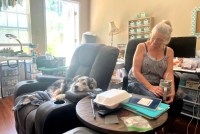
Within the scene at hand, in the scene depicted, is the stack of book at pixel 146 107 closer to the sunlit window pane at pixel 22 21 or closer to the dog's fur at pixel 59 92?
the dog's fur at pixel 59 92

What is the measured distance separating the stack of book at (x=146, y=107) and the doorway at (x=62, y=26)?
10.7ft

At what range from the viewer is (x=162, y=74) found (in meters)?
1.59

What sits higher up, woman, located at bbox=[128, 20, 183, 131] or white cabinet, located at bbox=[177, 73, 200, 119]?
woman, located at bbox=[128, 20, 183, 131]

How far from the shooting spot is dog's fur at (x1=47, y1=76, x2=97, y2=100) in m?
1.37

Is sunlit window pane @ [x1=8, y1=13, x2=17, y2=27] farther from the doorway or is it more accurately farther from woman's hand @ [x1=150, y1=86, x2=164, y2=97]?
woman's hand @ [x1=150, y1=86, x2=164, y2=97]

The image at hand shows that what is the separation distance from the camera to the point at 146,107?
0.97m

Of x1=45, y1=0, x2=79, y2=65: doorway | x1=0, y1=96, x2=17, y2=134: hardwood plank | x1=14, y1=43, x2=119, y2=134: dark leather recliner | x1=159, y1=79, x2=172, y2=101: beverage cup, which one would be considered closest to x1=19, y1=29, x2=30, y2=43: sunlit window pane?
x1=45, y1=0, x2=79, y2=65: doorway

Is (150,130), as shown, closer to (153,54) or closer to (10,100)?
(153,54)

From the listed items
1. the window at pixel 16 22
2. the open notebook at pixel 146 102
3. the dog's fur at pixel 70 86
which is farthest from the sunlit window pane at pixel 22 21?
the open notebook at pixel 146 102

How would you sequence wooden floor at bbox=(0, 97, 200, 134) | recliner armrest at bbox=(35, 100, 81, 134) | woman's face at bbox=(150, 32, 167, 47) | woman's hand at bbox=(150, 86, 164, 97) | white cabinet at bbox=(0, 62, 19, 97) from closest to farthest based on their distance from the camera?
recliner armrest at bbox=(35, 100, 81, 134), woman's hand at bbox=(150, 86, 164, 97), woman's face at bbox=(150, 32, 167, 47), wooden floor at bbox=(0, 97, 200, 134), white cabinet at bbox=(0, 62, 19, 97)

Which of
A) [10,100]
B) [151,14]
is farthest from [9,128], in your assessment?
[151,14]

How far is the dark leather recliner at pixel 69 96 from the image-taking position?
111cm

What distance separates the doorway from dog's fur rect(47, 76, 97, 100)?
2.33 metres

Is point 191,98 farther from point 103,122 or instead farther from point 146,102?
point 103,122
